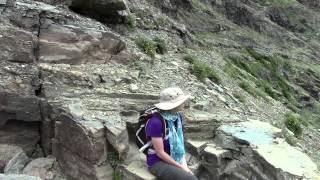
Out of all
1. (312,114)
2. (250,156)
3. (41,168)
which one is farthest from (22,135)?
(312,114)

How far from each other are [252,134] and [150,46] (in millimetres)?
4463

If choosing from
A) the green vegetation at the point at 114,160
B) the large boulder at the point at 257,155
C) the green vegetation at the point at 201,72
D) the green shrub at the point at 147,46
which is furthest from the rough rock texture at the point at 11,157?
the green vegetation at the point at 201,72

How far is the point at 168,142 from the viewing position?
271 inches

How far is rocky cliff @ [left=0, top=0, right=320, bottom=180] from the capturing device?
308 inches

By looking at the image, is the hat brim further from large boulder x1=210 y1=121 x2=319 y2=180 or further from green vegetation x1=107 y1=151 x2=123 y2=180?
large boulder x1=210 y1=121 x2=319 y2=180

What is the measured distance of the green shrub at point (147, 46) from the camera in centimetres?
1200

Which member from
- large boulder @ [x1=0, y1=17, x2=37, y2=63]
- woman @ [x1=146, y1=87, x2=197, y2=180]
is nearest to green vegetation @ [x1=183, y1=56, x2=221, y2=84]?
large boulder @ [x1=0, y1=17, x2=37, y2=63]

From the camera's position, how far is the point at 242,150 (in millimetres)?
8086

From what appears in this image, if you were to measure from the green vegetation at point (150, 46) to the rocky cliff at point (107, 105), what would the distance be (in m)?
0.03

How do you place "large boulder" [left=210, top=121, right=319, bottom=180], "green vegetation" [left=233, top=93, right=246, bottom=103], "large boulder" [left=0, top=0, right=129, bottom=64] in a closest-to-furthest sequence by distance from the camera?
"large boulder" [left=210, top=121, right=319, bottom=180] → "large boulder" [left=0, top=0, right=129, bottom=64] → "green vegetation" [left=233, top=93, right=246, bottom=103]

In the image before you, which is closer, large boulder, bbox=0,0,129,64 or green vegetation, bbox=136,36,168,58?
large boulder, bbox=0,0,129,64

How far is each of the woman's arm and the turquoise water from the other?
185 cm

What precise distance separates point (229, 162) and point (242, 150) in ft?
1.04

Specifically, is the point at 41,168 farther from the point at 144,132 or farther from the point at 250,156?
the point at 250,156
